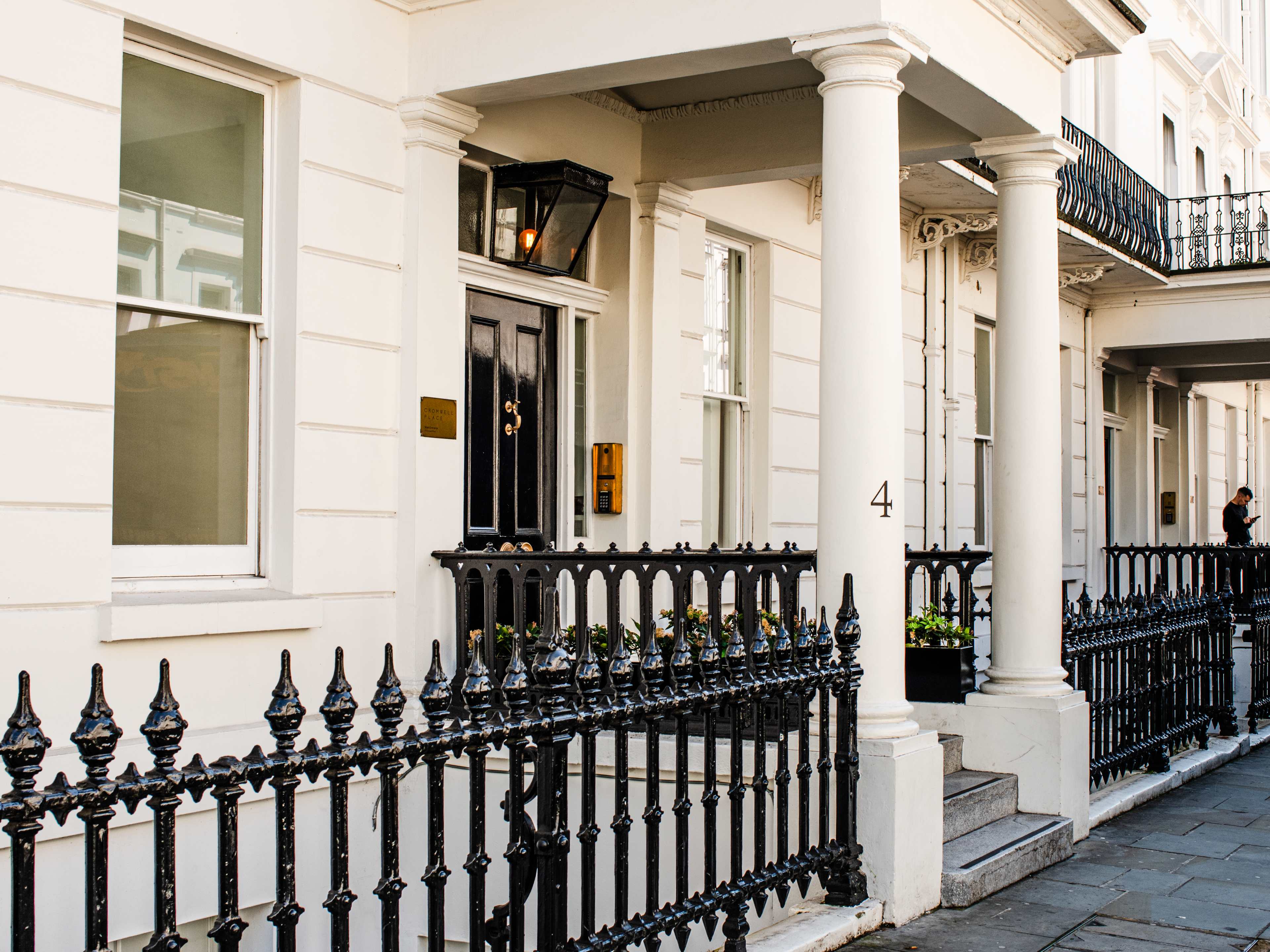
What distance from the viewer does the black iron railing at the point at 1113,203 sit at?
1261cm

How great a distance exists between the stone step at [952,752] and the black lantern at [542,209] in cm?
337

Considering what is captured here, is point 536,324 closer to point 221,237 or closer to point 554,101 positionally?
point 554,101

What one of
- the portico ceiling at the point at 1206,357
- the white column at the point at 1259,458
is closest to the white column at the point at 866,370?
the portico ceiling at the point at 1206,357

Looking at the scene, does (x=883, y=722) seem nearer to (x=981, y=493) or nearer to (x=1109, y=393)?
(x=981, y=493)

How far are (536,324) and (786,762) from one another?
12.6ft

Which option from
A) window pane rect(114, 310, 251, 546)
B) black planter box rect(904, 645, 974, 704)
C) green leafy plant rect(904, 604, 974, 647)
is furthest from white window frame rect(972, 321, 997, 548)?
window pane rect(114, 310, 251, 546)

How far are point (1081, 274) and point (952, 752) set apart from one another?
8532 mm

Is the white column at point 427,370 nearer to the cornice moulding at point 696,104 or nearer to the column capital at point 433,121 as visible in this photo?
the column capital at point 433,121

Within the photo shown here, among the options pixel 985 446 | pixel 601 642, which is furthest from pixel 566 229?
pixel 985 446

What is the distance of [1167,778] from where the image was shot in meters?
8.11

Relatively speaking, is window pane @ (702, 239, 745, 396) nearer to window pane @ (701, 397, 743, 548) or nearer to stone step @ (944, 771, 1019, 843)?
window pane @ (701, 397, 743, 548)

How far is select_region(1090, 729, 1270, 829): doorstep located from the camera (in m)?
7.39

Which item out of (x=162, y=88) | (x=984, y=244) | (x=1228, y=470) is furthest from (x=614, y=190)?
(x=1228, y=470)

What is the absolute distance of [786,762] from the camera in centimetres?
458
